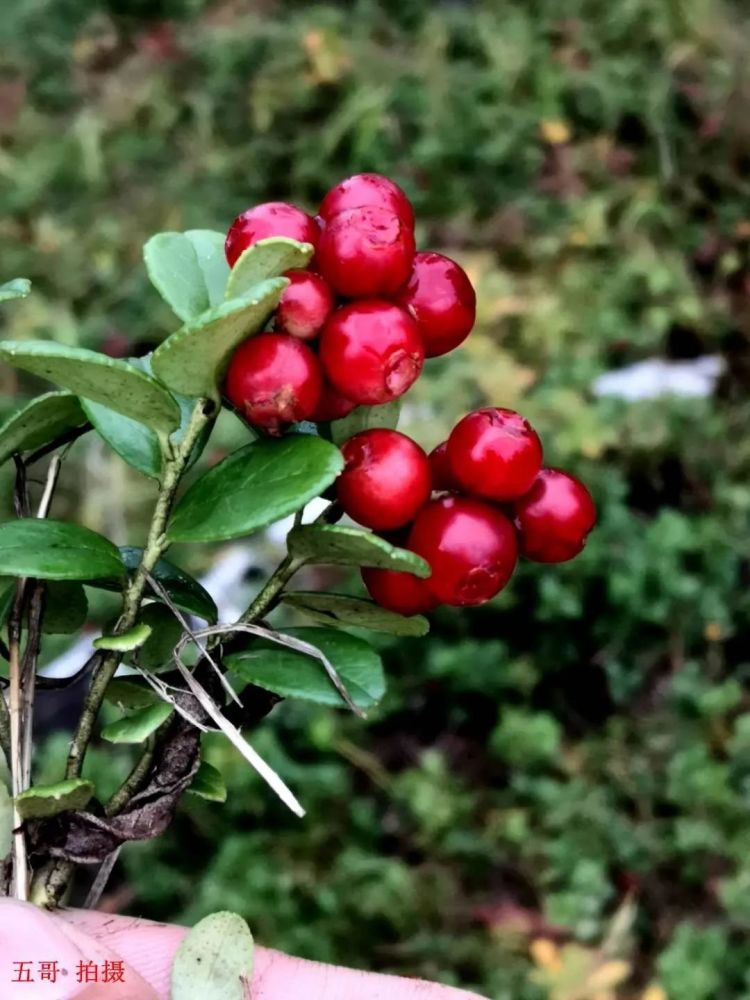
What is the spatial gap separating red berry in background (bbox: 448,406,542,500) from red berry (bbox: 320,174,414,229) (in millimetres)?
149

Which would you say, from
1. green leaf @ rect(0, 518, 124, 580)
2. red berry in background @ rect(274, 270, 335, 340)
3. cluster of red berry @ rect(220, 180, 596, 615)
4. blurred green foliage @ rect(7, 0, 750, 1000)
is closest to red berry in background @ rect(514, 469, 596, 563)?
cluster of red berry @ rect(220, 180, 596, 615)

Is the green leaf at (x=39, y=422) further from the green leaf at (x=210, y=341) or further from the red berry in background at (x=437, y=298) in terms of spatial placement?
the red berry in background at (x=437, y=298)

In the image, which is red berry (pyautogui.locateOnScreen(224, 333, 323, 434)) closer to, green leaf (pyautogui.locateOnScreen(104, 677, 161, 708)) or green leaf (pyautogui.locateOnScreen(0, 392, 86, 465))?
green leaf (pyautogui.locateOnScreen(0, 392, 86, 465))

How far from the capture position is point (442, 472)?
2.70 ft

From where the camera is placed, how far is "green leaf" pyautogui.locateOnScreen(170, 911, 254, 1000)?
3.04 feet

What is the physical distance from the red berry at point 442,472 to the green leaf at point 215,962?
424 millimetres

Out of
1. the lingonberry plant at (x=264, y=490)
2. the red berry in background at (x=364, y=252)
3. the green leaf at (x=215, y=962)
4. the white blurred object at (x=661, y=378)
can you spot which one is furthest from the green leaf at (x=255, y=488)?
the white blurred object at (x=661, y=378)

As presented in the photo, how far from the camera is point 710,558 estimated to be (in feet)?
7.75

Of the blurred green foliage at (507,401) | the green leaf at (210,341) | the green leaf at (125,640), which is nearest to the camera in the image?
the green leaf at (210,341)

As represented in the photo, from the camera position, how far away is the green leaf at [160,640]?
91 cm

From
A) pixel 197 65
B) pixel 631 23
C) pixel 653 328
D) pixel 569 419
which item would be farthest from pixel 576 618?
pixel 197 65

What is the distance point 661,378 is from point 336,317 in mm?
2321

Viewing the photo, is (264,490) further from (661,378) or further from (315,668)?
(661,378)

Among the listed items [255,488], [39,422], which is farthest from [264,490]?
[39,422]
